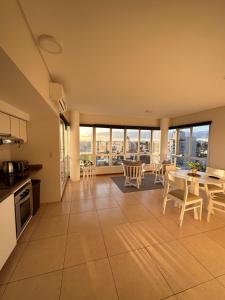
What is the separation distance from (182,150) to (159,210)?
3871mm

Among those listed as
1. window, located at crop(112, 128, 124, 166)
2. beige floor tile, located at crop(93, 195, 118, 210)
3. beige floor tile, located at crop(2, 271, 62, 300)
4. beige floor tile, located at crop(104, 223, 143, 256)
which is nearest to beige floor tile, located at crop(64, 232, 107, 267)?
beige floor tile, located at crop(104, 223, 143, 256)

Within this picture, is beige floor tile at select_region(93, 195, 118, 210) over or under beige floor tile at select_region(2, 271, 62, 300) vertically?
over

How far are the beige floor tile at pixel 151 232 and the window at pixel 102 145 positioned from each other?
3.71m

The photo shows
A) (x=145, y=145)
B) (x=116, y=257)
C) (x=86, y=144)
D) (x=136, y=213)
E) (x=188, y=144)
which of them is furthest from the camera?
(x=145, y=145)

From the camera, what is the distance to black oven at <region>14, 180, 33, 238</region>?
1801mm

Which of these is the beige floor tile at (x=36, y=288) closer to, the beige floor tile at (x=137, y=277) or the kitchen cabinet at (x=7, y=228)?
the kitchen cabinet at (x=7, y=228)

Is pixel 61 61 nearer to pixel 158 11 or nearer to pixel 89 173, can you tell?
pixel 158 11

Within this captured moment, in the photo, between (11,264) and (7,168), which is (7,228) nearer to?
(11,264)

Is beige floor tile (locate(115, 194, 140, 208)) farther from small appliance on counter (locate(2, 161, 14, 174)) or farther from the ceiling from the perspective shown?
the ceiling

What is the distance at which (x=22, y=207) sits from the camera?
1988mm

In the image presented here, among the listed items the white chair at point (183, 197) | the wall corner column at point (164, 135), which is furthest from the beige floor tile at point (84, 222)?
the wall corner column at point (164, 135)

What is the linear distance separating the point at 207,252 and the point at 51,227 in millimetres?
2376

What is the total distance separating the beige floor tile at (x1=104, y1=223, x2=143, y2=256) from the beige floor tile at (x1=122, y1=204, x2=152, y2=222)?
0.96 ft

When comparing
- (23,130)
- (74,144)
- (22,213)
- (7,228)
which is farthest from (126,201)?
(23,130)
